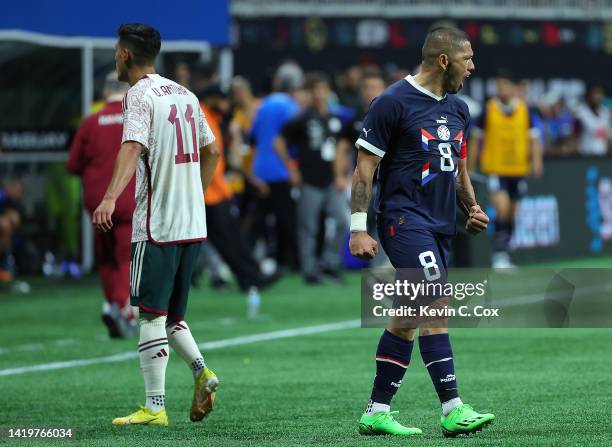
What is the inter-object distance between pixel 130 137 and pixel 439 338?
1.89 metres

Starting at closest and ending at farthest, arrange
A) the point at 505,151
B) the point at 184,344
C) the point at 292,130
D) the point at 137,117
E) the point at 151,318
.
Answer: the point at 137,117 < the point at 151,318 < the point at 184,344 < the point at 292,130 < the point at 505,151

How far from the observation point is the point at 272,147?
18.8 meters

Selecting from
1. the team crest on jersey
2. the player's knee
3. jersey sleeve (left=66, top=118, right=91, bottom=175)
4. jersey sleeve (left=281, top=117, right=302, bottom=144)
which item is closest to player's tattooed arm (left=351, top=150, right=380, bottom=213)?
the team crest on jersey

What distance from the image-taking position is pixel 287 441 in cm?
772

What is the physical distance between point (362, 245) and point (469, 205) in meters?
0.71

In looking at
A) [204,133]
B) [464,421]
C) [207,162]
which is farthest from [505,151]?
[464,421]

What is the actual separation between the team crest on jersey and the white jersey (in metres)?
1.40

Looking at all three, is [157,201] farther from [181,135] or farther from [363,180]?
[363,180]

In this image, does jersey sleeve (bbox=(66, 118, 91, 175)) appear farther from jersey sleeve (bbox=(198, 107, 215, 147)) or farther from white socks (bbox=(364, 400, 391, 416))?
white socks (bbox=(364, 400, 391, 416))

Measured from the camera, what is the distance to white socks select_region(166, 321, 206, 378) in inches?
339

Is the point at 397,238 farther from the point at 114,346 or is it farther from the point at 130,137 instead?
the point at 114,346

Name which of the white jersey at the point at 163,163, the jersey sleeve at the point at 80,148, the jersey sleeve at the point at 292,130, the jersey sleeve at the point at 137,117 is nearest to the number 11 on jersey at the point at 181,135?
the white jersey at the point at 163,163

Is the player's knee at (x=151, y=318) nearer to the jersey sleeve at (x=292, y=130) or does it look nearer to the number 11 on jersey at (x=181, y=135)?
the number 11 on jersey at (x=181, y=135)

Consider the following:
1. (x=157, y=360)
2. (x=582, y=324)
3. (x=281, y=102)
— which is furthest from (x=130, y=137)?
(x=281, y=102)
